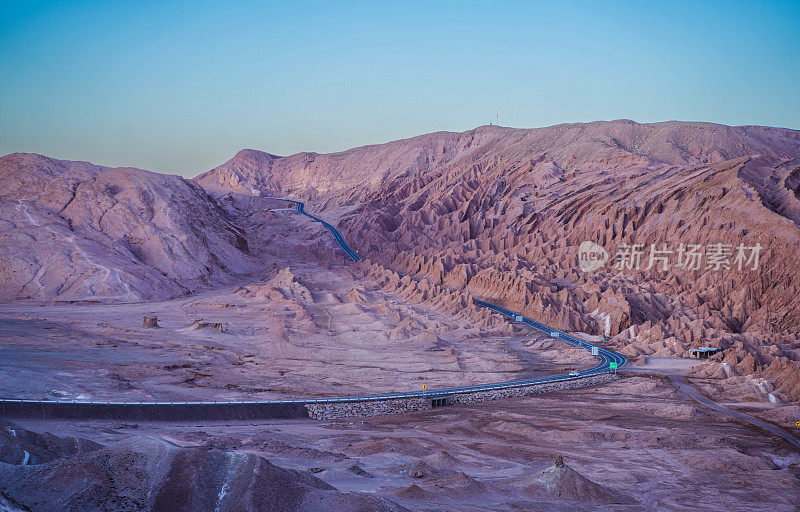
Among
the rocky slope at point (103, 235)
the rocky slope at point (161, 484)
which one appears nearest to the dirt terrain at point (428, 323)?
the rocky slope at point (161, 484)

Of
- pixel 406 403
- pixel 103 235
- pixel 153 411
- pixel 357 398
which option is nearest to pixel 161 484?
pixel 153 411

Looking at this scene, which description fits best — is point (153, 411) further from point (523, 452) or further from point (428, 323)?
point (428, 323)

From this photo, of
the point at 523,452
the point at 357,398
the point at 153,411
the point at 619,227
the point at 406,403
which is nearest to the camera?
the point at 523,452

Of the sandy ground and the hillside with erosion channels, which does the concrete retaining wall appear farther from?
the hillside with erosion channels

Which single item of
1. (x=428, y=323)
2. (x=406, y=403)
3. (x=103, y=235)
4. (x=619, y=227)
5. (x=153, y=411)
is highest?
(x=619, y=227)

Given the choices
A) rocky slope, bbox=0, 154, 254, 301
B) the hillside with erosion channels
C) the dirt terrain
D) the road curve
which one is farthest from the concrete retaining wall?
rocky slope, bbox=0, 154, 254, 301

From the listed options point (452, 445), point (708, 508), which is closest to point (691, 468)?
point (708, 508)
